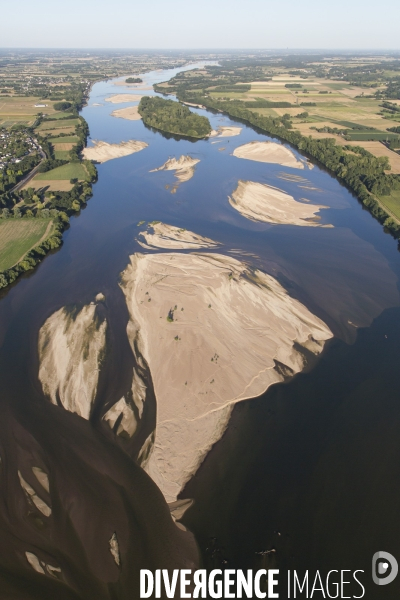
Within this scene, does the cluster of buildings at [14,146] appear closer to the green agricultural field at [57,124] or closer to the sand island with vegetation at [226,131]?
the green agricultural field at [57,124]

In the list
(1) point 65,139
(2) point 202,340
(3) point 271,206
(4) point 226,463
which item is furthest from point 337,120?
(4) point 226,463

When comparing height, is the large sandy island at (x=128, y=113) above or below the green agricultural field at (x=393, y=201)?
above

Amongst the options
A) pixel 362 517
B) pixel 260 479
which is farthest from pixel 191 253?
pixel 362 517

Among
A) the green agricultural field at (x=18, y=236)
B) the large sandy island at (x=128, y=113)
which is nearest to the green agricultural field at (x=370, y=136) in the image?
the large sandy island at (x=128, y=113)

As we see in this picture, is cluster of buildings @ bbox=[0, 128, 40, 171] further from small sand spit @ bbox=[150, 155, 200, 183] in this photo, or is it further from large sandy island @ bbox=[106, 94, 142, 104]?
large sandy island @ bbox=[106, 94, 142, 104]

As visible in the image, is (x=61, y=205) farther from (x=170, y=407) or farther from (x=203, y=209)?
(x=170, y=407)
